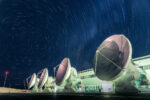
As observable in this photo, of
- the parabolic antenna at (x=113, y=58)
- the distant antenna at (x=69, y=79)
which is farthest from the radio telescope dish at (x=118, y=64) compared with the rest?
the distant antenna at (x=69, y=79)

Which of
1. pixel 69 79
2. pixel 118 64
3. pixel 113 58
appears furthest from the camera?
pixel 69 79

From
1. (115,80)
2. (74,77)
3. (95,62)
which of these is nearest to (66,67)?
(74,77)

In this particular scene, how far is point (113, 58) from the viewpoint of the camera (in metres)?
16.9

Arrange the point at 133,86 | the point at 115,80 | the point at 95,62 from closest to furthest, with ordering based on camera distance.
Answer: the point at 133,86 < the point at 115,80 < the point at 95,62

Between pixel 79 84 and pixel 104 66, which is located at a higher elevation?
pixel 104 66

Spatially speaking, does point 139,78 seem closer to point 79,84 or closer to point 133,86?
point 133,86

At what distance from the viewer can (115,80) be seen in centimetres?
1608

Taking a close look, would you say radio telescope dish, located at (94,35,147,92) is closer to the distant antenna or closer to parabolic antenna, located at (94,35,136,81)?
parabolic antenna, located at (94,35,136,81)

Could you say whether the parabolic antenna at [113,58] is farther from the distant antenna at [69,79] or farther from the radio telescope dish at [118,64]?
the distant antenna at [69,79]

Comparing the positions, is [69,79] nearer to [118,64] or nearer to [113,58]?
[113,58]

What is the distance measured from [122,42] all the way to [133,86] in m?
5.01

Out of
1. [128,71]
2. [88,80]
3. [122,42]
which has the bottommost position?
[88,80]

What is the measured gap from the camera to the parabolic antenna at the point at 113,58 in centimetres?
1537

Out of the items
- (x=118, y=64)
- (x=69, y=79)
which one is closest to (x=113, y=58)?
(x=118, y=64)
